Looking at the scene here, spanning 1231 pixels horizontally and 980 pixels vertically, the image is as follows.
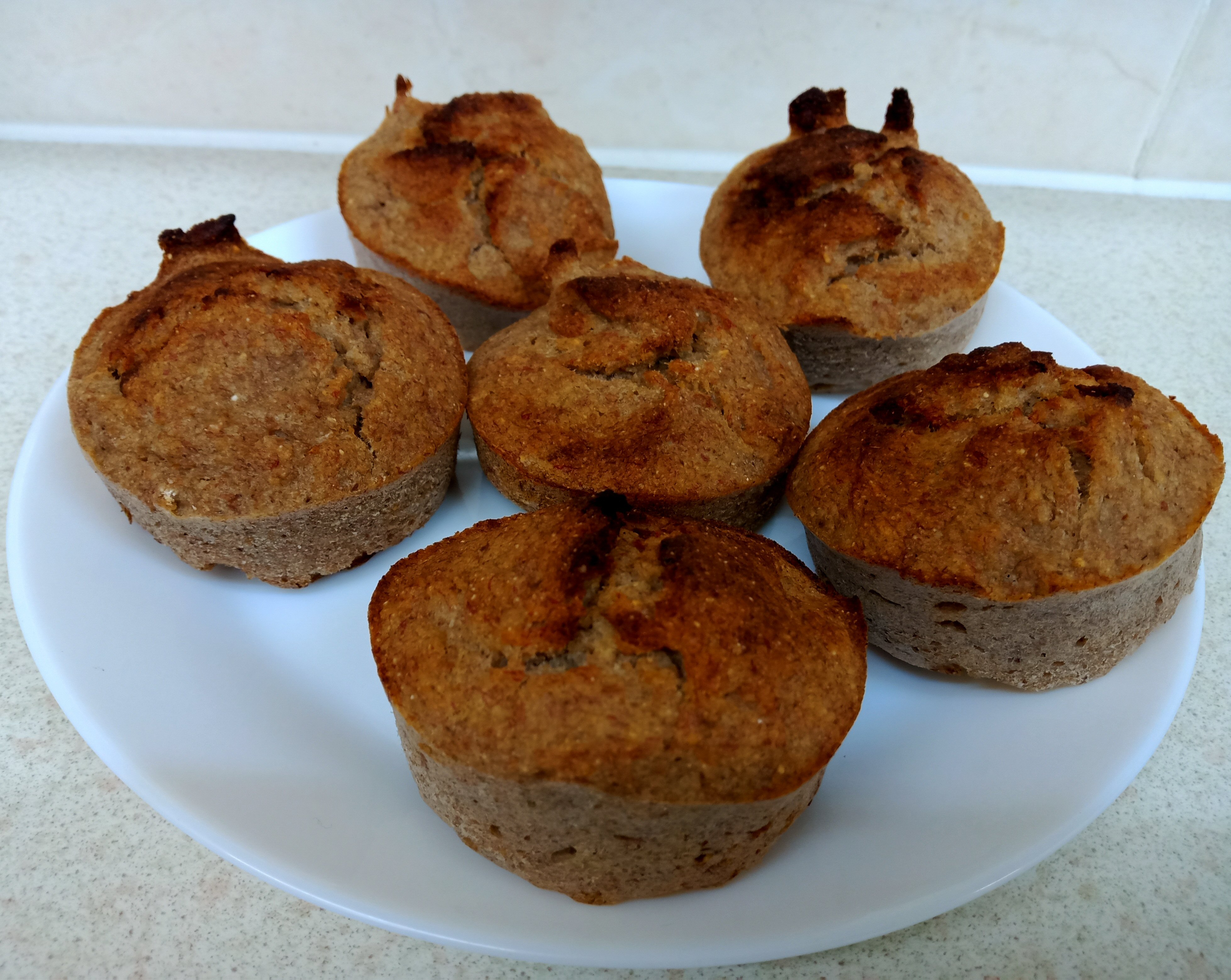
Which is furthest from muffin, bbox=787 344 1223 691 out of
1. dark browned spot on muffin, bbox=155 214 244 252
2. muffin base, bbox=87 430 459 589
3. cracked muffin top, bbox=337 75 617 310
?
dark browned spot on muffin, bbox=155 214 244 252

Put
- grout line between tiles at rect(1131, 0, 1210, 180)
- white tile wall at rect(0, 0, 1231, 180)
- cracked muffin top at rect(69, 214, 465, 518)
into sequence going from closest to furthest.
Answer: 1. cracked muffin top at rect(69, 214, 465, 518)
2. grout line between tiles at rect(1131, 0, 1210, 180)
3. white tile wall at rect(0, 0, 1231, 180)

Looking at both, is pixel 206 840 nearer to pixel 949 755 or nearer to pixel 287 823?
pixel 287 823

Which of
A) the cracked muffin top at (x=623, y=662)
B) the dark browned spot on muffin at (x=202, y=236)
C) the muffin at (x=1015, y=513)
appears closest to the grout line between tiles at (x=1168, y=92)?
the muffin at (x=1015, y=513)

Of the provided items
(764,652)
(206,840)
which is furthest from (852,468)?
(206,840)

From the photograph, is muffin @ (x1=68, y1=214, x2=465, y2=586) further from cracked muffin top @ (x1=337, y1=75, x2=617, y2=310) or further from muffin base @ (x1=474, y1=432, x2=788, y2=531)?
cracked muffin top @ (x1=337, y1=75, x2=617, y2=310)

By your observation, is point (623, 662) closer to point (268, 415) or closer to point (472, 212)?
point (268, 415)

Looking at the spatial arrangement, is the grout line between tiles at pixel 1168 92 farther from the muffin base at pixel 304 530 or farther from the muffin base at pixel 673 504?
the muffin base at pixel 304 530

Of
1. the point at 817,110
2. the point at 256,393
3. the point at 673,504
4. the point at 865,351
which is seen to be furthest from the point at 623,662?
the point at 817,110
